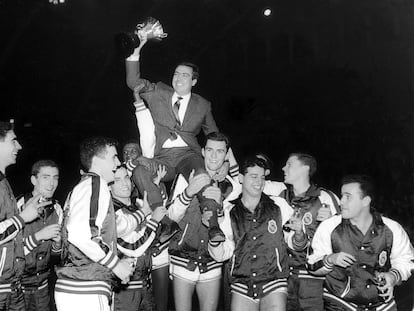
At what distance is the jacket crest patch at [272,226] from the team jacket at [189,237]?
36 cm

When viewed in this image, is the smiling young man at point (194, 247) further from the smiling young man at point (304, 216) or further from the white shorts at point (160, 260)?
the smiling young man at point (304, 216)

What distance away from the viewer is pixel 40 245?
4277 mm

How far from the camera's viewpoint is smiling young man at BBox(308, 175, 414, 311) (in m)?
3.70

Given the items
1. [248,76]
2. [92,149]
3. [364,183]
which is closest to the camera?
[92,149]

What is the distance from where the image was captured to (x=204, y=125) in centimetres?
441

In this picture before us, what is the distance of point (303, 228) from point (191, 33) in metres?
6.07

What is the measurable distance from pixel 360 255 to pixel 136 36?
2.33m

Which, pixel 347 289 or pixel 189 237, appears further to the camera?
pixel 189 237

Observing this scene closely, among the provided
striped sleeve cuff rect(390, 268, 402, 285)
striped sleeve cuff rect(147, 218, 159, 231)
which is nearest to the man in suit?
striped sleeve cuff rect(147, 218, 159, 231)

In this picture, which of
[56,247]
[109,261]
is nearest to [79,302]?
[109,261]

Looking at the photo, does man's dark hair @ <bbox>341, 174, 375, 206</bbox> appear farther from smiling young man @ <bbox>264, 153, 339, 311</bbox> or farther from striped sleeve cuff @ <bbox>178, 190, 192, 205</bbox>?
striped sleeve cuff @ <bbox>178, 190, 192, 205</bbox>

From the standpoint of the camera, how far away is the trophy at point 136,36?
410 centimetres

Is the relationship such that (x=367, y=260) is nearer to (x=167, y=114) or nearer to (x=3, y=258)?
(x=167, y=114)

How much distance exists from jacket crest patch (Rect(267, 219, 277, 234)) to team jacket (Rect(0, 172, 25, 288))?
1742 mm
